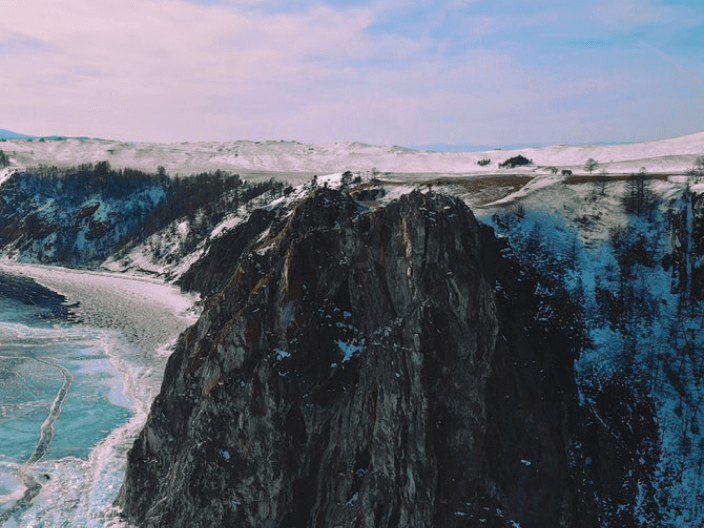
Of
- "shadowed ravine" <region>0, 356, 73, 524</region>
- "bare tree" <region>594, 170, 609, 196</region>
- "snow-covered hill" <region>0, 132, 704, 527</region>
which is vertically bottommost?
"shadowed ravine" <region>0, 356, 73, 524</region>

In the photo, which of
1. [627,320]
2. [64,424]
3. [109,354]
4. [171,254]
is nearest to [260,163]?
[171,254]

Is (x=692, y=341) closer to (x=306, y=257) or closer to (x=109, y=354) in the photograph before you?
(x=306, y=257)

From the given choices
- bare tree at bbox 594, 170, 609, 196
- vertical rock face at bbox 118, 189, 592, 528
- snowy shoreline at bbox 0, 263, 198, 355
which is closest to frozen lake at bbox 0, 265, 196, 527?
snowy shoreline at bbox 0, 263, 198, 355

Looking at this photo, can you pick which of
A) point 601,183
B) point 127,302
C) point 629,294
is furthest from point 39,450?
point 601,183

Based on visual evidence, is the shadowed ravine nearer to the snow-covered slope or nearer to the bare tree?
the bare tree

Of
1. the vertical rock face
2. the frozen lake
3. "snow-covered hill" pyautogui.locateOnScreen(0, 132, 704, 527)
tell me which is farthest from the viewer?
the frozen lake

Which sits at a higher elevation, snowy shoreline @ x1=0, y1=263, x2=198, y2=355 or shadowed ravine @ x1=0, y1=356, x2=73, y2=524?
snowy shoreline @ x1=0, y1=263, x2=198, y2=355
